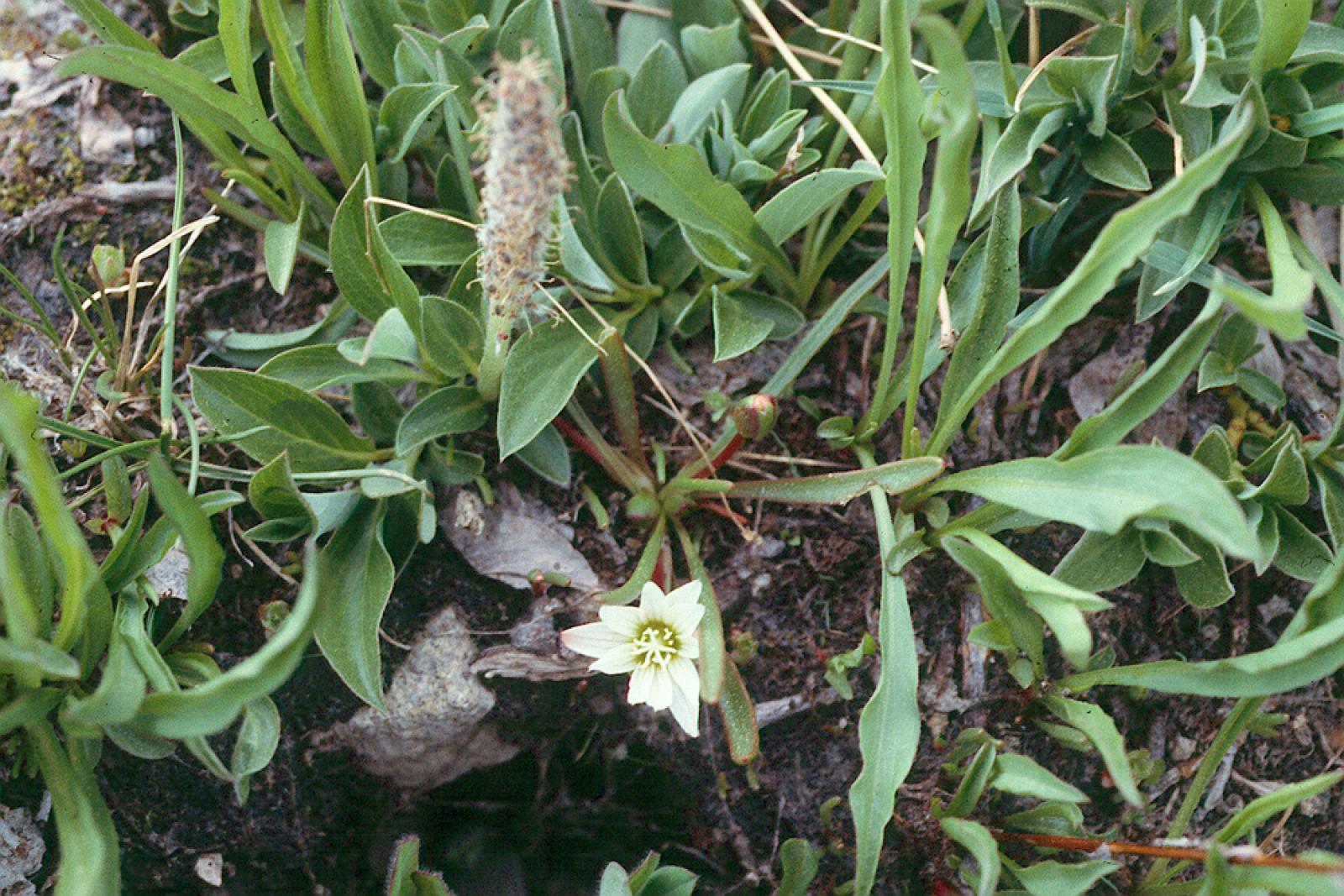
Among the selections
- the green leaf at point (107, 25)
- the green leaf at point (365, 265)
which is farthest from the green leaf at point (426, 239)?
the green leaf at point (107, 25)

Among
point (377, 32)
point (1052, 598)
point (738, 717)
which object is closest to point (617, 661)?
point (738, 717)

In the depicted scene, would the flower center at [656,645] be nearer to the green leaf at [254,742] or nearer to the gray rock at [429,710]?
the gray rock at [429,710]

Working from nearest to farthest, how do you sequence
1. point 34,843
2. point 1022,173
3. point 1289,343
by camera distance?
point 34,843, point 1022,173, point 1289,343

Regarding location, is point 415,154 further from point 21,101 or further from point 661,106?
point 21,101

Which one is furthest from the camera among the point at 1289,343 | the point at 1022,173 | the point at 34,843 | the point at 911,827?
the point at 1289,343

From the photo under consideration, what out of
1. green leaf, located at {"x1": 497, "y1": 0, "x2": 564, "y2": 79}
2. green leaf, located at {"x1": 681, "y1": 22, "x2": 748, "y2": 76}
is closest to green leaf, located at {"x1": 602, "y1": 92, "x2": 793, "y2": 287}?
green leaf, located at {"x1": 497, "y1": 0, "x2": 564, "y2": 79}

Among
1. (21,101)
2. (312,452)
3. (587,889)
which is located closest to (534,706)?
(587,889)

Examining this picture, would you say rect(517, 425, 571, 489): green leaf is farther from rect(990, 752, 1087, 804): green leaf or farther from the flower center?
rect(990, 752, 1087, 804): green leaf
